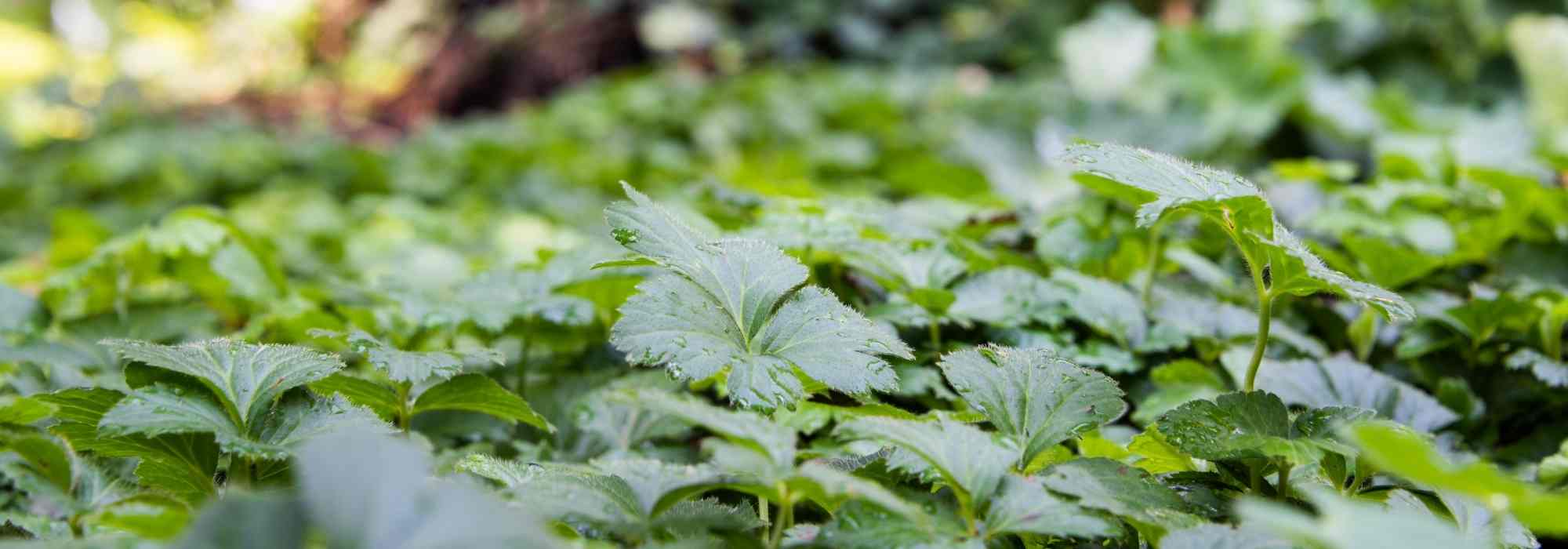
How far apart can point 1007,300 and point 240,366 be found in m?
0.70

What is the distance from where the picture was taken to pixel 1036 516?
23.5 inches

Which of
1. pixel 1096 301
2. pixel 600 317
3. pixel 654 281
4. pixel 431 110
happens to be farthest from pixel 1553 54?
pixel 431 110

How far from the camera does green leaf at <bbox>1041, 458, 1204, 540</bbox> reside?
0.62m

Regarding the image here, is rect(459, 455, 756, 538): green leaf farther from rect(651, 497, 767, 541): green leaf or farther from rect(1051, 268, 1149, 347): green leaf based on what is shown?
rect(1051, 268, 1149, 347): green leaf

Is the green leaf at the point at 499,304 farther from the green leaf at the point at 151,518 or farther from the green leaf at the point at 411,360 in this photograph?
the green leaf at the point at 151,518

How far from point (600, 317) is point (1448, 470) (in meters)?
0.89

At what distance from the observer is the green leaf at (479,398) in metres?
0.82

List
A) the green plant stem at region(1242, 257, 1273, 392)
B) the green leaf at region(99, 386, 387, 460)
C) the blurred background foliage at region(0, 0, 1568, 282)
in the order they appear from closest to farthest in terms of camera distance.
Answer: the green leaf at region(99, 386, 387, 460), the green plant stem at region(1242, 257, 1273, 392), the blurred background foliage at region(0, 0, 1568, 282)

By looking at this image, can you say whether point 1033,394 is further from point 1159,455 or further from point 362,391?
point 362,391

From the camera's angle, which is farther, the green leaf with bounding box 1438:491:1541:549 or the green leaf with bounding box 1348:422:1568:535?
the green leaf with bounding box 1438:491:1541:549

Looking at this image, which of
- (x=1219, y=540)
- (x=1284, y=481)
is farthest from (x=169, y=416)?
(x=1284, y=481)

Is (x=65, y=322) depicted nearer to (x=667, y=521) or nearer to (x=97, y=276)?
(x=97, y=276)

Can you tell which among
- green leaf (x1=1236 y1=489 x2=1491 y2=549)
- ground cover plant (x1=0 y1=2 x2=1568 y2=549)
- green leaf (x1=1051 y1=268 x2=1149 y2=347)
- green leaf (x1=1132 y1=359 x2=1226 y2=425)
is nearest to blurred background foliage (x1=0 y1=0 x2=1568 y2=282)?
ground cover plant (x1=0 y1=2 x2=1568 y2=549)

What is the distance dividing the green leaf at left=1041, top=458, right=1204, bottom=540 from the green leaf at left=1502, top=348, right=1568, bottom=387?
56cm
